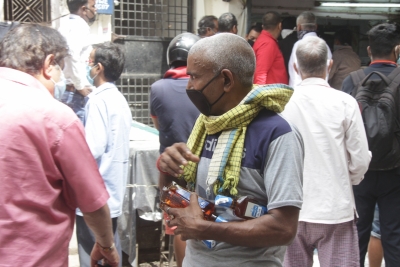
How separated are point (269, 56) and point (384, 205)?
294 centimetres

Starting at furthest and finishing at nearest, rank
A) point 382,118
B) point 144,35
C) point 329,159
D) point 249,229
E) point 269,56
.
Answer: point 144,35 → point 269,56 → point 382,118 → point 329,159 → point 249,229

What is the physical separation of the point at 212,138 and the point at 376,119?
2.09 metres

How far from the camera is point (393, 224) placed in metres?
4.09

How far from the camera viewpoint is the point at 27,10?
282 inches

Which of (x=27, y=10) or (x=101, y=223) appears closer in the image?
(x=101, y=223)

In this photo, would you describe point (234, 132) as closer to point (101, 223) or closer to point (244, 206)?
point (244, 206)

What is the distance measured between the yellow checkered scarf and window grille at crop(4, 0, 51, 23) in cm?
567

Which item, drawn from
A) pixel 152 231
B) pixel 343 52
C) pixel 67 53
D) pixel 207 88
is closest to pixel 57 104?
pixel 67 53

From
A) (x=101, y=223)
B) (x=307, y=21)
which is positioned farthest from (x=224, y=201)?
(x=307, y=21)

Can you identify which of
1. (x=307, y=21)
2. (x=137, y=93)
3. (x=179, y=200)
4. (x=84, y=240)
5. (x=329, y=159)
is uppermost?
(x=307, y=21)

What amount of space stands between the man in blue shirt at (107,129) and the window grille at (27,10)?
3.36 metres

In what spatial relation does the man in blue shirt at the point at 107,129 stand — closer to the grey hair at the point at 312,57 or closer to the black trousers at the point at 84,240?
the black trousers at the point at 84,240

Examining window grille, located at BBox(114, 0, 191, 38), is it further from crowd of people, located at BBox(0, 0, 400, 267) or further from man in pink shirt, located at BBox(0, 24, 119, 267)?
man in pink shirt, located at BBox(0, 24, 119, 267)

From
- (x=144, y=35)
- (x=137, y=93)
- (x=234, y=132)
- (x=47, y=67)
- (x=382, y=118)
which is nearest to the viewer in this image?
(x=234, y=132)
